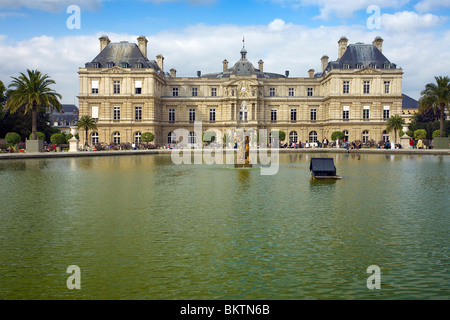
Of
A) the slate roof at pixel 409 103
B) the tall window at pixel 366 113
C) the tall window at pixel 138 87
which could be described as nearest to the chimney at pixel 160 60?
the tall window at pixel 138 87

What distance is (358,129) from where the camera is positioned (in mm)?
70375

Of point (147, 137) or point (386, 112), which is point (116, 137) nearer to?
point (147, 137)

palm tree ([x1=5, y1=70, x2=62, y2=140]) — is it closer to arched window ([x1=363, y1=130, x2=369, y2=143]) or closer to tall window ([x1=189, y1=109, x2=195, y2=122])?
tall window ([x1=189, y1=109, x2=195, y2=122])

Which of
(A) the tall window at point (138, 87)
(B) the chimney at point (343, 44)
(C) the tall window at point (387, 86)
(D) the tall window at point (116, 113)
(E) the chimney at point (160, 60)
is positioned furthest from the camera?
(E) the chimney at point (160, 60)

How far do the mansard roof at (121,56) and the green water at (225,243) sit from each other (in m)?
54.7

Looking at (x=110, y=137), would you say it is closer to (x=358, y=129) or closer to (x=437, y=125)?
(x=358, y=129)

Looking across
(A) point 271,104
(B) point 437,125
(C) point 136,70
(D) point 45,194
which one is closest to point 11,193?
(D) point 45,194

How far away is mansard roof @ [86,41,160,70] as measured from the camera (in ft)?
225

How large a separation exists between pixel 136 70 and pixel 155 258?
207 ft

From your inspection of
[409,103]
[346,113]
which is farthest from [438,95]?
[409,103]

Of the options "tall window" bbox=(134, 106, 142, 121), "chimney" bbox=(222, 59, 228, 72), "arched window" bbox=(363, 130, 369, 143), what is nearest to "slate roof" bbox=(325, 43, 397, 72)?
"arched window" bbox=(363, 130, 369, 143)

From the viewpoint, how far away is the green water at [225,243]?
6961 millimetres

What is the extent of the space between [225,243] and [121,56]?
6581 centimetres

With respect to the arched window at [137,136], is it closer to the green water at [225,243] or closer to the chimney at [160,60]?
the chimney at [160,60]
